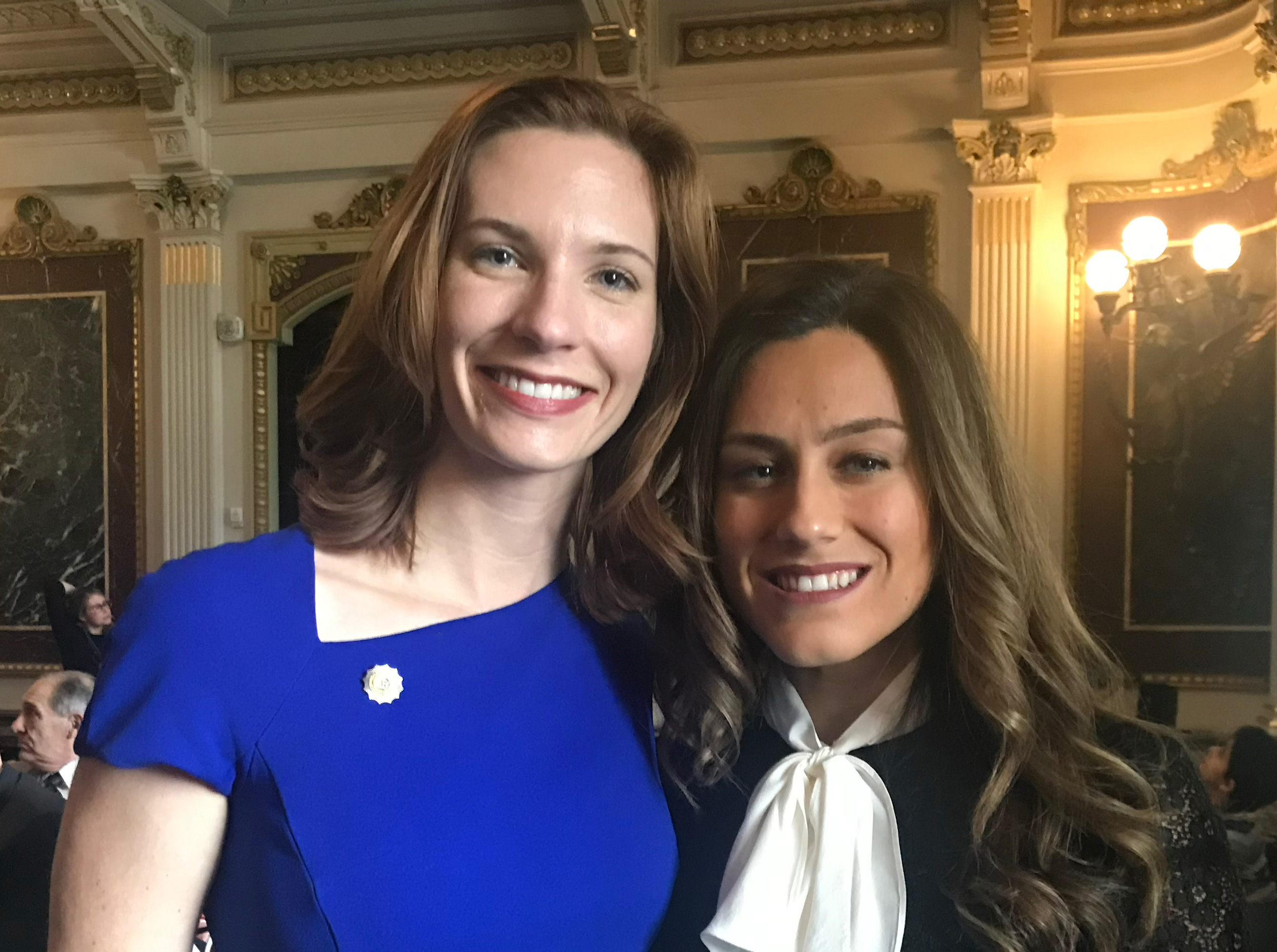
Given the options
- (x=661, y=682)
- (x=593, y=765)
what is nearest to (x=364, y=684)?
(x=593, y=765)

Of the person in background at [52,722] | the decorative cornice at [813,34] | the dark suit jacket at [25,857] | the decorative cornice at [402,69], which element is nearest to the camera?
the dark suit jacket at [25,857]

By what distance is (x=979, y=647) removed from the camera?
1.31 metres

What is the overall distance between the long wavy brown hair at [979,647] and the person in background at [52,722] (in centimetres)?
265

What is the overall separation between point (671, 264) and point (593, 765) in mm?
659

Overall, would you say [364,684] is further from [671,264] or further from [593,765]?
[671,264]

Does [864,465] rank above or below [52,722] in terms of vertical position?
above

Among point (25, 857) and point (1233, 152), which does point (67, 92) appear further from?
point (1233, 152)

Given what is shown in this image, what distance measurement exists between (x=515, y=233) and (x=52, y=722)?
289 cm

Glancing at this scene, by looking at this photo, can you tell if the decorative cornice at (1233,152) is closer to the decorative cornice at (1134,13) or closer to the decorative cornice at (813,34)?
the decorative cornice at (1134,13)

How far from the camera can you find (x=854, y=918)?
4.07 ft

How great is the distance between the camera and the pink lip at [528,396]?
1.24 m

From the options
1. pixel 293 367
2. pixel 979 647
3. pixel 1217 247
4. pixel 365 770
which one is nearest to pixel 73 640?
pixel 293 367

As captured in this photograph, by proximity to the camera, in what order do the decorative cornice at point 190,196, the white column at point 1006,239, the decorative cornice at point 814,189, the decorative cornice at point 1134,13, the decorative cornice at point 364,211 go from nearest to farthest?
the decorative cornice at point 1134,13 → the white column at point 1006,239 → the decorative cornice at point 814,189 → the decorative cornice at point 364,211 → the decorative cornice at point 190,196

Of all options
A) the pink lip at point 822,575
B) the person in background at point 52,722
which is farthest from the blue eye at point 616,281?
the person in background at point 52,722
